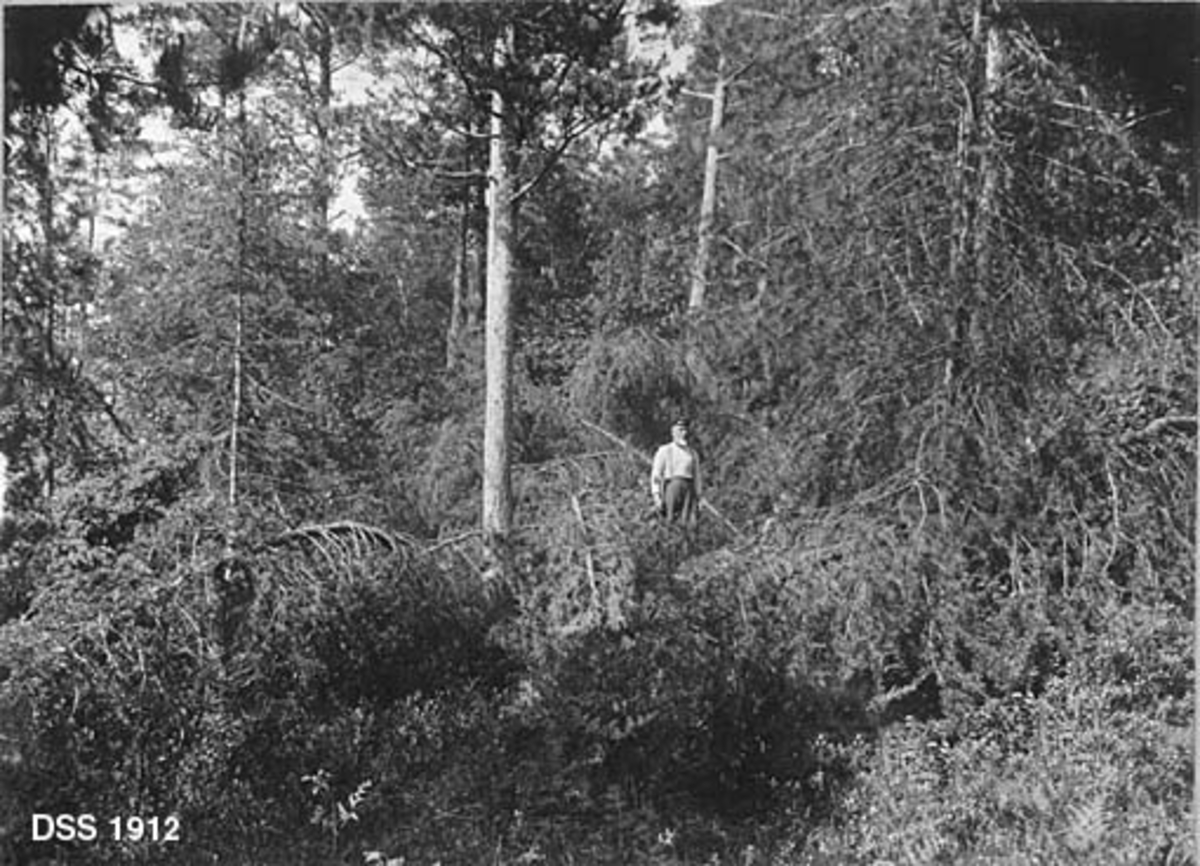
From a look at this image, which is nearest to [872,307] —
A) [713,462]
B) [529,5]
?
[713,462]

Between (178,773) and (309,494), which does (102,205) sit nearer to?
(309,494)

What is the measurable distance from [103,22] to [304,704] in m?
2.51

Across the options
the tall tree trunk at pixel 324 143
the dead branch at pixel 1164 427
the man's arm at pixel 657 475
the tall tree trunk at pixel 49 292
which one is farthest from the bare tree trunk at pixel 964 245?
the tall tree trunk at pixel 49 292

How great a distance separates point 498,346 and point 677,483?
0.85 metres

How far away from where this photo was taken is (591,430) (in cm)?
542

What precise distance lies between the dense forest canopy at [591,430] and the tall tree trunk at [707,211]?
0.8 inches

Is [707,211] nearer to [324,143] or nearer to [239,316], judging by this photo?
[324,143]

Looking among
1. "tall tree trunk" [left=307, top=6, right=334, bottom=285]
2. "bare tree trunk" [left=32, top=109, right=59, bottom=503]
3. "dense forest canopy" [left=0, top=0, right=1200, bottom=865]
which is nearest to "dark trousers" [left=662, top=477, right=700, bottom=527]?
"dense forest canopy" [left=0, top=0, right=1200, bottom=865]

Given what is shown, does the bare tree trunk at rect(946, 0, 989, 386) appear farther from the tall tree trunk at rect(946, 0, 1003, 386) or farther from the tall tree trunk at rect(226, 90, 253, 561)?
the tall tree trunk at rect(226, 90, 253, 561)

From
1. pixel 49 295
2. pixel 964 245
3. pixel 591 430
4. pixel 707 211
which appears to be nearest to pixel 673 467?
pixel 591 430

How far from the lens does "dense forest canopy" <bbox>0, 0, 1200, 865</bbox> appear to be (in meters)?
5.09

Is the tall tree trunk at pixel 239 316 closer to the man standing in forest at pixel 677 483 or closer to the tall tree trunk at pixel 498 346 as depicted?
the tall tree trunk at pixel 498 346

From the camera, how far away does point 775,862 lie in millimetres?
5168

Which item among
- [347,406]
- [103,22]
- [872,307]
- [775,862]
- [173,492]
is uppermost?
[103,22]
